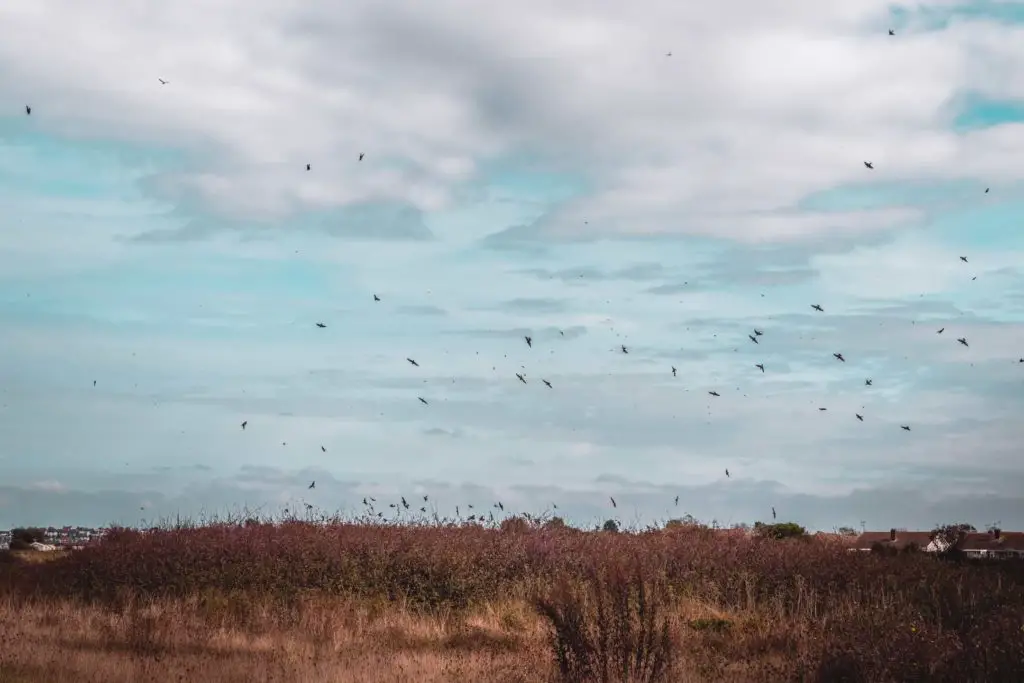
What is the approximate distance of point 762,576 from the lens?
2511cm

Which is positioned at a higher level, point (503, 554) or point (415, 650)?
point (503, 554)

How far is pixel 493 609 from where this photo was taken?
2272 cm

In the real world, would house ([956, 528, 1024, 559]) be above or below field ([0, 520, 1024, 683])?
above

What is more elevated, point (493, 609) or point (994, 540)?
point (994, 540)

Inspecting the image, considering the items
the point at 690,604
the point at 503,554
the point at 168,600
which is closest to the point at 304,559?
the point at 168,600

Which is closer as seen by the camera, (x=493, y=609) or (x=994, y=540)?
(x=493, y=609)

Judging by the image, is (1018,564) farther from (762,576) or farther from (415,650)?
(415,650)

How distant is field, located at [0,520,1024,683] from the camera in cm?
1373

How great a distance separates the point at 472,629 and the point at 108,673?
310 inches

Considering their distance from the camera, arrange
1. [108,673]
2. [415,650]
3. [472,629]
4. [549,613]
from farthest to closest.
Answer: [472,629], [415,650], [108,673], [549,613]

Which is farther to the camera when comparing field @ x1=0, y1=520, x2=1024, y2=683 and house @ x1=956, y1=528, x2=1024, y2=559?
house @ x1=956, y1=528, x2=1024, y2=559

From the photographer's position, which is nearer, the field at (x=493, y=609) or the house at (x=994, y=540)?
the field at (x=493, y=609)

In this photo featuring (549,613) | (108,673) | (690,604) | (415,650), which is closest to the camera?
(549,613)

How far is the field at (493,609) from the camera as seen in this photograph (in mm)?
13734
